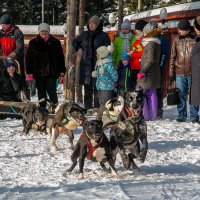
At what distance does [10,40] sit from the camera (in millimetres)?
8844

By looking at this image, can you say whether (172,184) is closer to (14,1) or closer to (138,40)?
(138,40)

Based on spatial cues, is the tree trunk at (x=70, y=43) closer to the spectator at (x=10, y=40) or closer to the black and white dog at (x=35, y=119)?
the spectator at (x=10, y=40)

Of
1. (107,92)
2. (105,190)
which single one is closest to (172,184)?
(105,190)

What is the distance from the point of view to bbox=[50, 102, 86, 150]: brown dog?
19.1ft

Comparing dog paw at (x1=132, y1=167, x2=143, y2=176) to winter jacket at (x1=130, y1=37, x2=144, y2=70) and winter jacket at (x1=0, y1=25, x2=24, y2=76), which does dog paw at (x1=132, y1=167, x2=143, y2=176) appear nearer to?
winter jacket at (x1=130, y1=37, x2=144, y2=70)

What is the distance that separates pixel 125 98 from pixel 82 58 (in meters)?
2.94

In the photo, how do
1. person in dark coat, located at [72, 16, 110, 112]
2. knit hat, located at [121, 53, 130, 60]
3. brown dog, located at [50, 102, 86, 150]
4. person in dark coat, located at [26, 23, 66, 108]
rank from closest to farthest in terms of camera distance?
brown dog, located at [50, 102, 86, 150] → knit hat, located at [121, 53, 130, 60] → person in dark coat, located at [26, 23, 66, 108] → person in dark coat, located at [72, 16, 110, 112]

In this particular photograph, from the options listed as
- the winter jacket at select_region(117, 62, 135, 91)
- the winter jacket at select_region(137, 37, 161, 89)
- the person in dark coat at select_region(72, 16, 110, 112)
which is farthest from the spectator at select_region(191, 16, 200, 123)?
the person in dark coat at select_region(72, 16, 110, 112)

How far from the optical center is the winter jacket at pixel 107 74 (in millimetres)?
8180

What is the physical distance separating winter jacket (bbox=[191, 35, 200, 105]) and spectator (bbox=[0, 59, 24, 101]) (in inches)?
117

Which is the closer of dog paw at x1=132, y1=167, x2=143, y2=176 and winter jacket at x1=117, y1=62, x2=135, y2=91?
dog paw at x1=132, y1=167, x2=143, y2=176

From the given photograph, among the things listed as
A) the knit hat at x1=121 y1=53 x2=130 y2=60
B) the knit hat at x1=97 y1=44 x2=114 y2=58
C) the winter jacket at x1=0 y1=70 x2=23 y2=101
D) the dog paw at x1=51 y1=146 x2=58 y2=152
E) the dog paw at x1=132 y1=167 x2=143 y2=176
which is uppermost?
the knit hat at x1=97 y1=44 x2=114 y2=58

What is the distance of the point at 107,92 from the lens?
8273 millimetres

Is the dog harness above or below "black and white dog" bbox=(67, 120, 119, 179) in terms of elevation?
above
